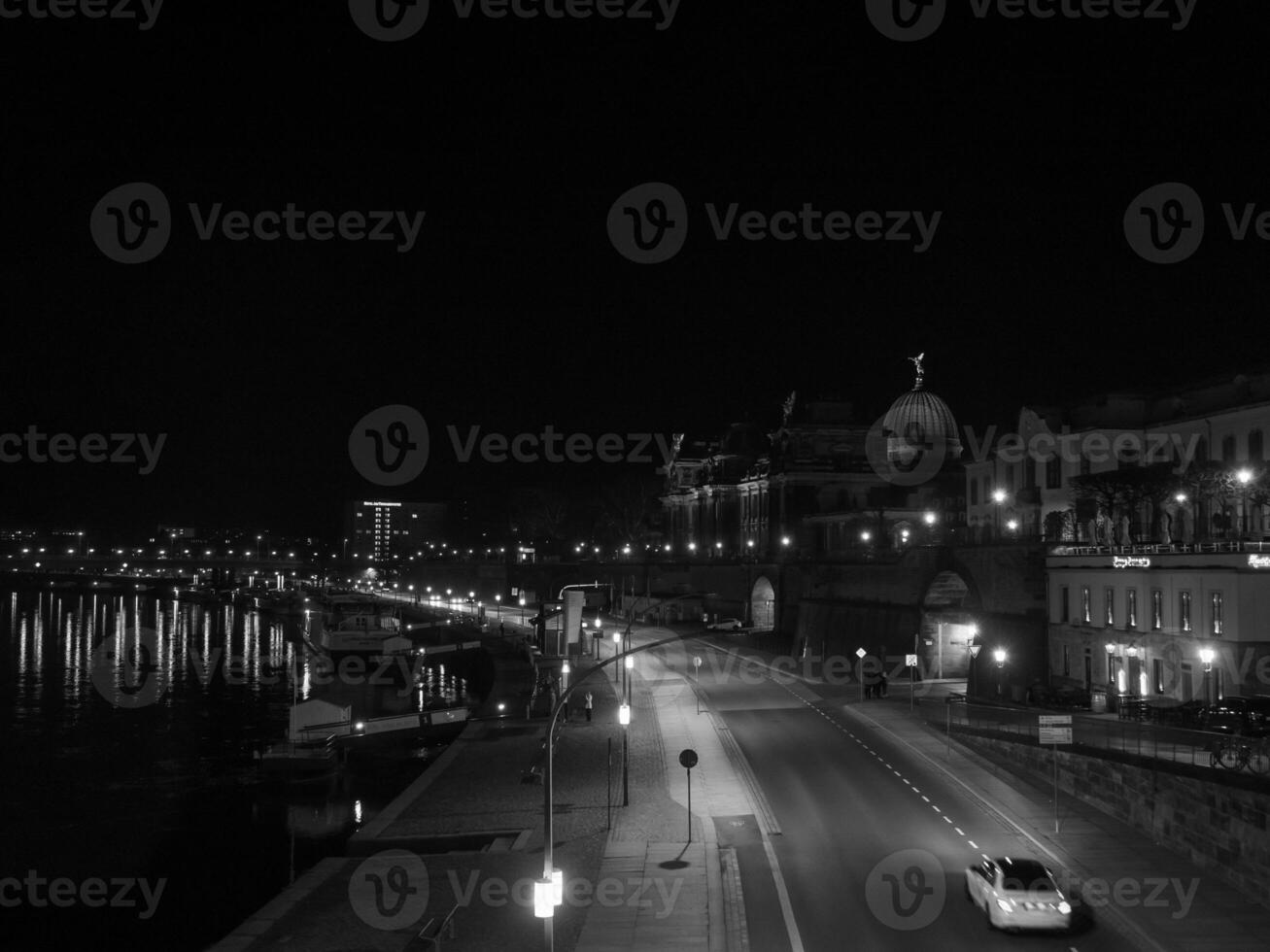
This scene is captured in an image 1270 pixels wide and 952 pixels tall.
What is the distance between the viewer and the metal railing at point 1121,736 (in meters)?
25.6

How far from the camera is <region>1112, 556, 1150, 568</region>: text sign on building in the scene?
4109 centimetres

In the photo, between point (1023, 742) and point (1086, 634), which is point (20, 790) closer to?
point (1023, 742)

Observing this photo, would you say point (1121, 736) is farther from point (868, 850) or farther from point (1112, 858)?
point (868, 850)

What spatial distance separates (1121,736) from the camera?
30.0 metres

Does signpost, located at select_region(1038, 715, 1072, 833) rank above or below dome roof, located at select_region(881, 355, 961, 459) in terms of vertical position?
below

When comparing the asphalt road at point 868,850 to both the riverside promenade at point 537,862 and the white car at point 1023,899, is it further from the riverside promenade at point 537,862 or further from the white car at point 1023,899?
the riverside promenade at point 537,862

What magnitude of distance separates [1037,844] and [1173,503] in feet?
92.2

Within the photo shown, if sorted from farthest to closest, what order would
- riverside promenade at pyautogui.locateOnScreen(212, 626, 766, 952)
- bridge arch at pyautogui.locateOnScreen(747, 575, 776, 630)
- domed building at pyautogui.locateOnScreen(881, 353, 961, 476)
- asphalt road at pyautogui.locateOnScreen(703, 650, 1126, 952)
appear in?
1. domed building at pyautogui.locateOnScreen(881, 353, 961, 476)
2. bridge arch at pyautogui.locateOnScreen(747, 575, 776, 630)
3. riverside promenade at pyautogui.locateOnScreen(212, 626, 766, 952)
4. asphalt road at pyautogui.locateOnScreen(703, 650, 1126, 952)

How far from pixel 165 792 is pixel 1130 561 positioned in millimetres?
37840

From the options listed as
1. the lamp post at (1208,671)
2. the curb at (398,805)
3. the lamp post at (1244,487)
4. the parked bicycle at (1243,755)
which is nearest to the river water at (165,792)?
the curb at (398,805)

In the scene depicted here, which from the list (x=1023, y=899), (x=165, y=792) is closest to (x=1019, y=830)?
(x=1023, y=899)

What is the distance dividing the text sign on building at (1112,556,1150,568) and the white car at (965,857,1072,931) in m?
22.3

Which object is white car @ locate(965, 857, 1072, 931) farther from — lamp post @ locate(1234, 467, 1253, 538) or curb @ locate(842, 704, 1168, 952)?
lamp post @ locate(1234, 467, 1253, 538)

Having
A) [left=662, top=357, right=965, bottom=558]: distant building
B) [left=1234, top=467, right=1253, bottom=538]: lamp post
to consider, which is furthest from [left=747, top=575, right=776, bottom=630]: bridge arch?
[left=1234, top=467, right=1253, bottom=538]: lamp post
